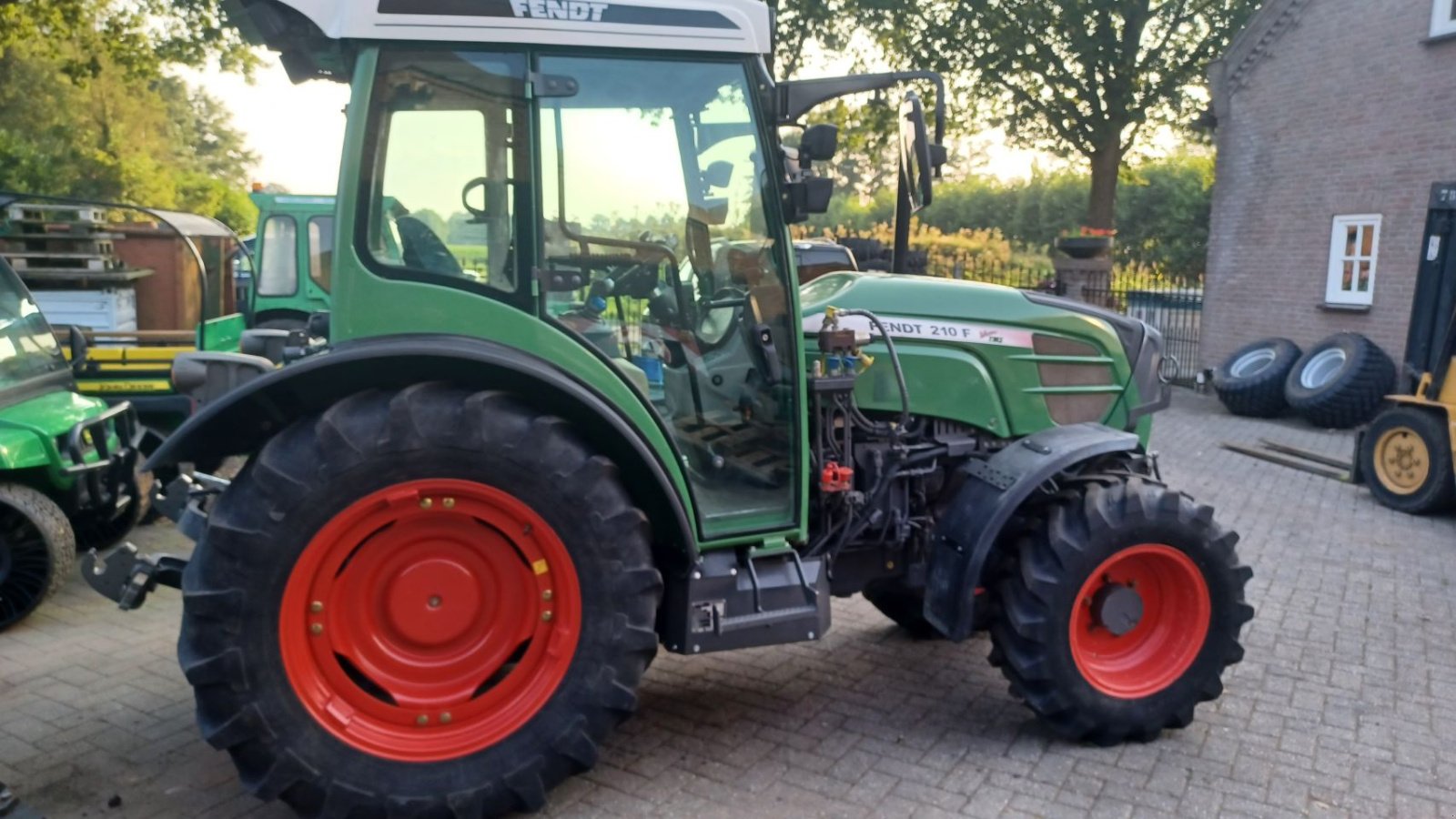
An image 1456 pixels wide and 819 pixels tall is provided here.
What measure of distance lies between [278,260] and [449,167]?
9.34m

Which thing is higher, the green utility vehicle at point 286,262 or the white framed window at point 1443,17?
the white framed window at point 1443,17

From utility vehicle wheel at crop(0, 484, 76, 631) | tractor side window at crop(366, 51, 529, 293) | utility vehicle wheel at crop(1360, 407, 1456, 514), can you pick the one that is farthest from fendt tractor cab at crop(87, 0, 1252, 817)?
utility vehicle wheel at crop(1360, 407, 1456, 514)

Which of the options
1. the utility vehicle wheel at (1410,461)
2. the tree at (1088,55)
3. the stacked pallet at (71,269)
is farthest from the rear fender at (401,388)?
the tree at (1088,55)

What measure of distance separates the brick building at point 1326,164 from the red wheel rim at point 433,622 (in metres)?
12.4

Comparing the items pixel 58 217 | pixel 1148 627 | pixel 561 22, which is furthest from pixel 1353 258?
pixel 58 217

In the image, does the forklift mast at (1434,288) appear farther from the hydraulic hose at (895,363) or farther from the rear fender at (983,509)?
the hydraulic hose at (895,363)

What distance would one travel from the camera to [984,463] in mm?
4117

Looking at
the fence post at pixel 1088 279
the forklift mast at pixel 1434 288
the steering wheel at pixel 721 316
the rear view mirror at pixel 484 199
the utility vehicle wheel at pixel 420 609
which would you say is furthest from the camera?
the fence post at pixel 1088 279

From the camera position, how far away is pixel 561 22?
3.27 meters

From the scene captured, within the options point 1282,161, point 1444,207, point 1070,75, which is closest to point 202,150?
point 1070,75

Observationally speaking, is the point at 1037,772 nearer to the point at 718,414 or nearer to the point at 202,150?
the point at 718,414

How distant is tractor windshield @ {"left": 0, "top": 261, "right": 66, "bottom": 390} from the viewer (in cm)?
585

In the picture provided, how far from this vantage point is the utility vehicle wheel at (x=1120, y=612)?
3.87 metres

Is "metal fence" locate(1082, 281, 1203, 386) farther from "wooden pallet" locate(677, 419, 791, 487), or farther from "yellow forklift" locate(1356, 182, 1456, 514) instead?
"wooden pallet" locate(677, 419, 791, 487)
